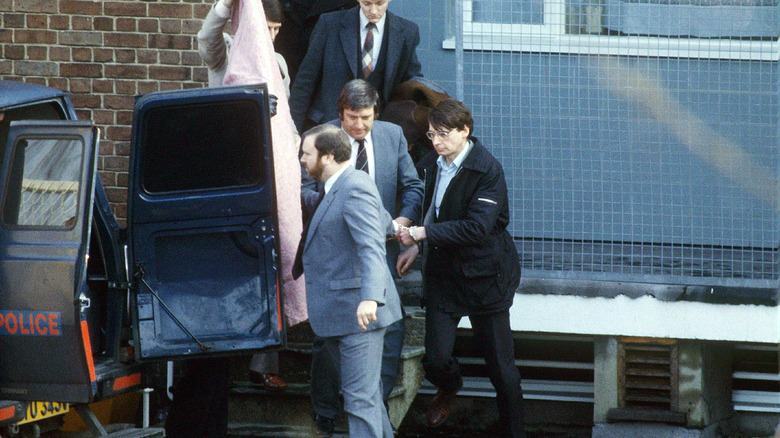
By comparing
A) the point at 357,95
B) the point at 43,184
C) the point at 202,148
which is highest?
the point at 357,95

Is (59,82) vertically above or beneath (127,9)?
beneath

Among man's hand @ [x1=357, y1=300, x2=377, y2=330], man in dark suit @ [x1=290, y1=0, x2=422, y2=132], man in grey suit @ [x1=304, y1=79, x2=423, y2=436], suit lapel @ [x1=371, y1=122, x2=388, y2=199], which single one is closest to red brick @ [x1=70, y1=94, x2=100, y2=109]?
man in dark suit @ [x1=290, y1=0, x2=422, y2=132]

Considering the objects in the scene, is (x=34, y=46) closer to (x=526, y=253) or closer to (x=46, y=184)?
(x=46, y=184)

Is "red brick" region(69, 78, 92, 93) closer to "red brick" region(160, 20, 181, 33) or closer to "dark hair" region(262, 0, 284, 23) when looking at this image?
"red brick" region(160, 20, 181, 33)

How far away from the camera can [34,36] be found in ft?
25.5

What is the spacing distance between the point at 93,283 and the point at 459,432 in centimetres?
275

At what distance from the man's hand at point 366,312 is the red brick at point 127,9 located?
341 cm

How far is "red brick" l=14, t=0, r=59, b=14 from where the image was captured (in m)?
7.75

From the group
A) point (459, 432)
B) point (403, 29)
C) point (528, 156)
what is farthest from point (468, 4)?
point (459, 432)

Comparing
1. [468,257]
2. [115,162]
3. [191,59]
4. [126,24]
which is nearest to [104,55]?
[126,24]

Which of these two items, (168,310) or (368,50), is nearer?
(168,310)

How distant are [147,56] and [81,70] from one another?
1.57 feet

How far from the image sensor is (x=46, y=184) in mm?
5469

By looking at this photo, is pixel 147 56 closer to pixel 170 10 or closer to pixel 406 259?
pixel 170 10
